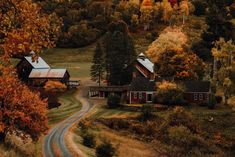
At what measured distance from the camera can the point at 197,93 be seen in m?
72.7

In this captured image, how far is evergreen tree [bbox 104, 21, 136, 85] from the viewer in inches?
3290

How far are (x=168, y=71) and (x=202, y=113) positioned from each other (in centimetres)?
1464

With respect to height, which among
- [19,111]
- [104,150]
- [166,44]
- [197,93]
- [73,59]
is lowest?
[104,150]

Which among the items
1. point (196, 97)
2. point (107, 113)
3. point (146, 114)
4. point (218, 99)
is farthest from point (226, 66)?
point (107, 113)

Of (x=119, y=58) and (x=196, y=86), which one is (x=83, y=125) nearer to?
(x=196, y=86)

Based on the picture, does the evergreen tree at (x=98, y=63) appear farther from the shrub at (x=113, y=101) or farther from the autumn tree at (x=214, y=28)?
the autumn tree at (x=214, y=28)

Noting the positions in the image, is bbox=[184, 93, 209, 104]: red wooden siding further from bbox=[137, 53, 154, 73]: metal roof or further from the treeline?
the treeline

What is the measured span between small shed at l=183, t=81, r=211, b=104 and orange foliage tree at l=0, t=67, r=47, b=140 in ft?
126

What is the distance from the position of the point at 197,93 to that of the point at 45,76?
3178 centimetres

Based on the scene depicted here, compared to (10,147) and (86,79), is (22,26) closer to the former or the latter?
(10,147)

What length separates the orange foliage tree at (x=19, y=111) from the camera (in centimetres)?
3600

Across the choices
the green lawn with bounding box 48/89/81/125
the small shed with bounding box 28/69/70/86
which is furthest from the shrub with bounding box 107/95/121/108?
the small shed with bounding box 28/69/70/86

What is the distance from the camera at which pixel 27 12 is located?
1440 cm

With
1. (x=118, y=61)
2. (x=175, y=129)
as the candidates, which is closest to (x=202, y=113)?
(x=175, y=129)
